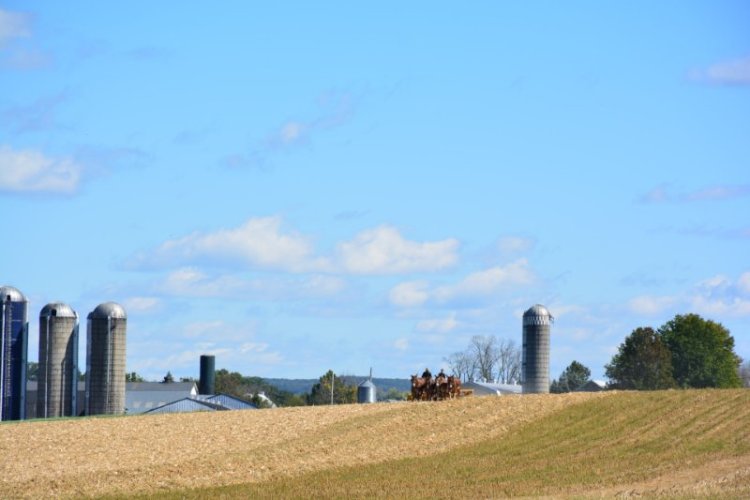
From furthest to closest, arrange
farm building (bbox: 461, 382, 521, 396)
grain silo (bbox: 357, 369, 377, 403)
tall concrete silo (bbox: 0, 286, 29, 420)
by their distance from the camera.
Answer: farm building (bbox: 461, 382, 521, 396) < grain silo (bbox: 357, 369, 377, 403) < tall concrete silo (bbox: 0, 286, 29, 420)

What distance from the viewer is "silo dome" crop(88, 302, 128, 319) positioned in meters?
74.4

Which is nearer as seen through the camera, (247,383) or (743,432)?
(743,432)

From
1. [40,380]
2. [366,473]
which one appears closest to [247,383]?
[40,380]

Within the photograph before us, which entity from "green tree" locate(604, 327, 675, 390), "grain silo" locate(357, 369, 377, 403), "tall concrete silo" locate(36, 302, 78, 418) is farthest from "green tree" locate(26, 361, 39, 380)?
"green tree" locate(604, 327, 675, 390)

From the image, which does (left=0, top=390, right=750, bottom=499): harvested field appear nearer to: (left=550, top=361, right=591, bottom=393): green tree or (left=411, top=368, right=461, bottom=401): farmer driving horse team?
(left=411, top=368, right=461, bottom=401): farmer driving horse team

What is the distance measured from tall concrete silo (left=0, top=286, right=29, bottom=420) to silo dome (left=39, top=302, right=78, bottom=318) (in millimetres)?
1037

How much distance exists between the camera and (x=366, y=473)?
144 feet

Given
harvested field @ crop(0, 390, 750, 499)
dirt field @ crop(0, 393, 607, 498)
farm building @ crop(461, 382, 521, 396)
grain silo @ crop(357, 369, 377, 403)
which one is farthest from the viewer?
farm building @ crop(461, 382, 521, 396)

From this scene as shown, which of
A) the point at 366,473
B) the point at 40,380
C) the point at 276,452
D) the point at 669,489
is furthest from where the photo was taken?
the point at 40,380

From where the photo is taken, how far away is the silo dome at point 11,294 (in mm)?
74000

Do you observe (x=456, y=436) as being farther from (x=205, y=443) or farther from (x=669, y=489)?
(x=669, y=489)

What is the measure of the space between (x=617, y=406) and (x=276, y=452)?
1718cm

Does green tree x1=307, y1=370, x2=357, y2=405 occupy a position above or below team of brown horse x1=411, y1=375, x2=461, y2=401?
below

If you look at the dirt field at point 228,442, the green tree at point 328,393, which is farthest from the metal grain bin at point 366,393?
the green tree at point 328,393
